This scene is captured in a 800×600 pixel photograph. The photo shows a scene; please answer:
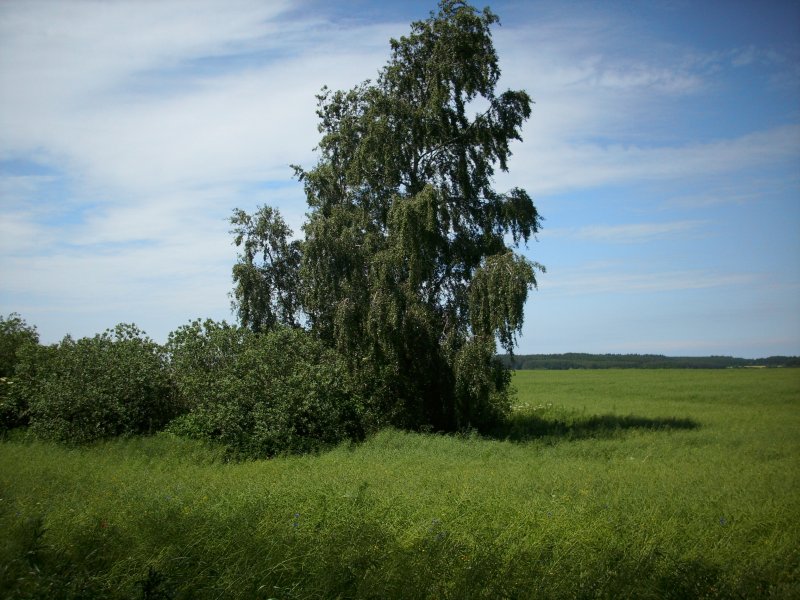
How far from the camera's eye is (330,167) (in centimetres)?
2706

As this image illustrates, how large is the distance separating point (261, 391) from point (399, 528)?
39.7 ft

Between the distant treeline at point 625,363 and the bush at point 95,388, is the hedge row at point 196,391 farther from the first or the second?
the distant treeline at point 625,363

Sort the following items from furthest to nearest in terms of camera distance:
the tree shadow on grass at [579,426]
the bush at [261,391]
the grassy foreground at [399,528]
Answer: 1. the tree shadow on grass at [579,426]
2. the bush at [261,391]
3. the grassy foreground at [399,528]

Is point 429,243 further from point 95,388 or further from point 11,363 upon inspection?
point 11,363

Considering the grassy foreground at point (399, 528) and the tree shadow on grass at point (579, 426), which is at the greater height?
the grassy foreground at point (399, 528)

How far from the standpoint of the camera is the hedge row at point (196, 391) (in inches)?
720

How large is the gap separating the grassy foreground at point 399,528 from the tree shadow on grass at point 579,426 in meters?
5.59

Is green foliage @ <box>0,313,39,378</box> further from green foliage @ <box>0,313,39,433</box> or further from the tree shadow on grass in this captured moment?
the tree shadow on grass

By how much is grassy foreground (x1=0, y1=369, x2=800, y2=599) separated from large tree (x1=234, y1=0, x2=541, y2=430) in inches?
239

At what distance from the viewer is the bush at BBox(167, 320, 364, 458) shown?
58.7 ft

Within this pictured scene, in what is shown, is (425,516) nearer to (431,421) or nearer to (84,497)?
(84,497)

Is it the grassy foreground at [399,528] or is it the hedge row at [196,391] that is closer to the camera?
the grassy foreground at [399,528]

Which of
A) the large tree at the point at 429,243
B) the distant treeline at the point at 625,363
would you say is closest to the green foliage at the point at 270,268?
the large tree at the point at 429,243

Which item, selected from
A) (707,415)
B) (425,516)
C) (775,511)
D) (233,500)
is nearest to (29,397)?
(233,500)
